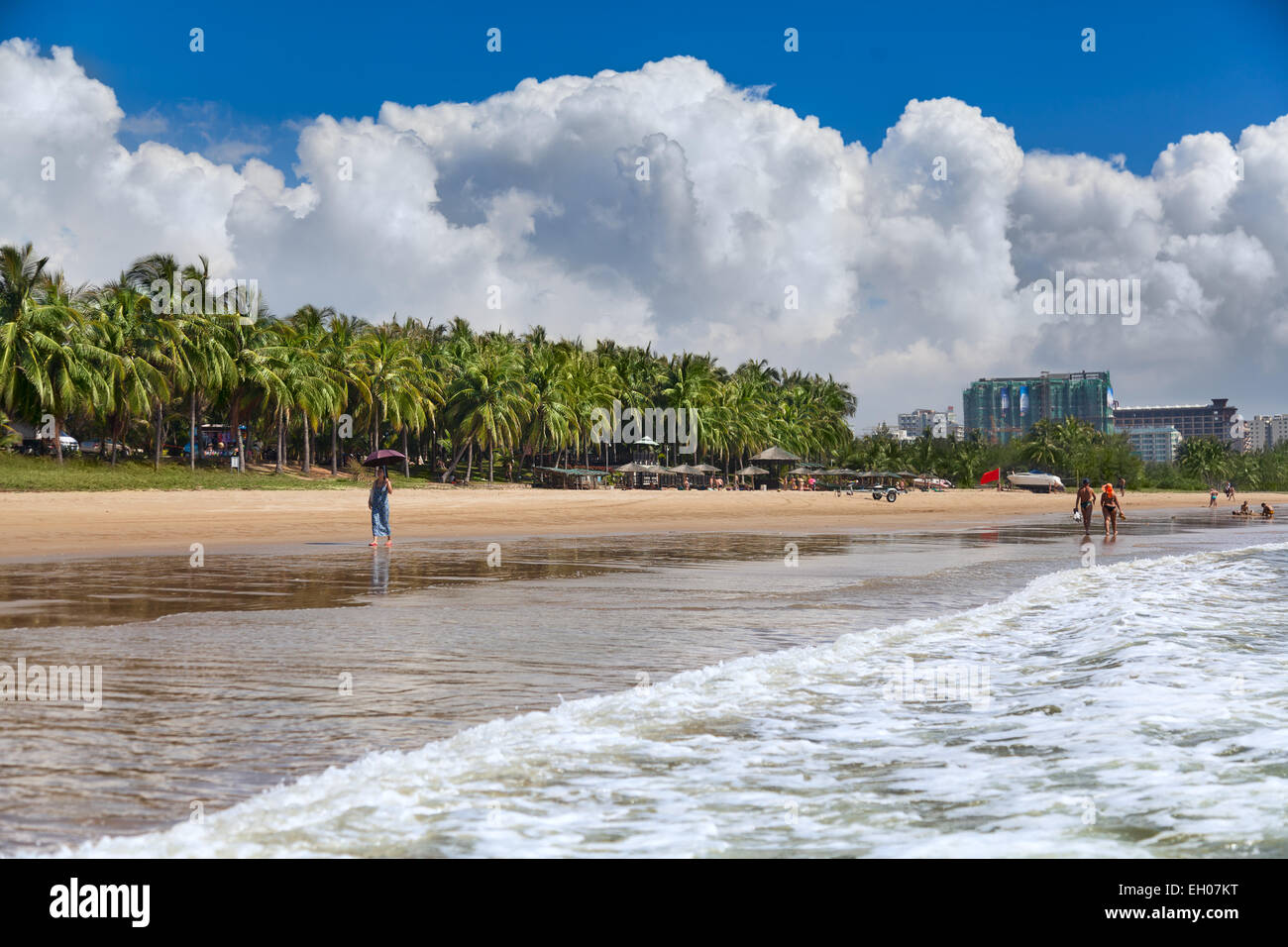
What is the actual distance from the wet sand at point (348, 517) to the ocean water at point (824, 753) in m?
14.3

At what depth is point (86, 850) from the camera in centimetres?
362

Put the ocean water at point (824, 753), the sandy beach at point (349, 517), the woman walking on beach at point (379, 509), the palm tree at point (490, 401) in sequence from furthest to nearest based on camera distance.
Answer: the palm tree at point (490, 401) → the sandy beach at point (349, 517) → the woman walking on beach at point (379, 509) → the ocean water at point (824, 753)

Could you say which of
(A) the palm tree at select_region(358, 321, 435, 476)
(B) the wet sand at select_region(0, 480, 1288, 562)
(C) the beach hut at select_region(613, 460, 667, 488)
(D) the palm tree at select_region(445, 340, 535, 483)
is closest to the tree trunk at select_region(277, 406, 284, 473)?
(A) the palm tree at select_region(358, 321, 435, 476)

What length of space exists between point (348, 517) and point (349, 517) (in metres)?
0.03

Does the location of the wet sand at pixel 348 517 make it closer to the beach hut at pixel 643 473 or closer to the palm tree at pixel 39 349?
the palm tree at pixel 39 349

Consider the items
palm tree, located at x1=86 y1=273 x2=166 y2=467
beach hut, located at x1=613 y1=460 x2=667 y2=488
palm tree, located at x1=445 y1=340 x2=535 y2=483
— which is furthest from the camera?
beach hut, located at x1=613 y1=460 x2=667 y2=488

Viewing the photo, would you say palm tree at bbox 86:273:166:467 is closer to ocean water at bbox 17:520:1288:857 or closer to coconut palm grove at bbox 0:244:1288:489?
coconut palm grove at bbox 0:244:1288:489

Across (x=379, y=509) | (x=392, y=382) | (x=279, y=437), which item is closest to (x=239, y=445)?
(x=279, y=437)

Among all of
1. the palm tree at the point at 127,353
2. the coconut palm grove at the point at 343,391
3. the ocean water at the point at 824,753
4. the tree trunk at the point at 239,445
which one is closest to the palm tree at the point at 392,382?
the coconut palm grove at the point at 343,391

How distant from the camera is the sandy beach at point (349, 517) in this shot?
22.7 meters

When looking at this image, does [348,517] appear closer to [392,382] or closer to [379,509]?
[379,509]

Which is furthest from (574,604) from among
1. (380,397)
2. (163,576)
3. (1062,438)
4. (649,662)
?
(1062,438)

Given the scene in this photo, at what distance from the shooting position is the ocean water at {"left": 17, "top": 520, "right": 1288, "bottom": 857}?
394 centimetres

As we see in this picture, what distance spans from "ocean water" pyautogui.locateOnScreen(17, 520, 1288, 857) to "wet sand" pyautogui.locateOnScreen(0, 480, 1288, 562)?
565 inches
